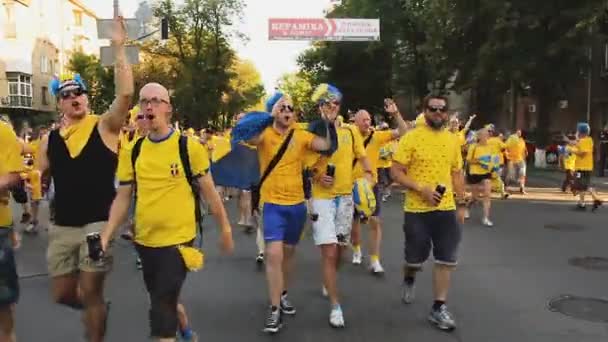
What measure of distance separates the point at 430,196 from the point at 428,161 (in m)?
0.31

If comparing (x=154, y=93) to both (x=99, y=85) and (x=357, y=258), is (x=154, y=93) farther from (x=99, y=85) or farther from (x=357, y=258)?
(x=99, y=85)

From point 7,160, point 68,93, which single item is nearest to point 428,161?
point 68,93

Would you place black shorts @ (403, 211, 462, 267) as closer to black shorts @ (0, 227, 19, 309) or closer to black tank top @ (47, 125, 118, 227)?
black tank top @ (47, 125, 118, 227)

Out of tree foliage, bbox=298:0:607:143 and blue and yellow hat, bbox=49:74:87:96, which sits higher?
tree foliage, bbox=298:0:607:143

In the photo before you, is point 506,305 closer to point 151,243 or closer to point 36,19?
point 151,243

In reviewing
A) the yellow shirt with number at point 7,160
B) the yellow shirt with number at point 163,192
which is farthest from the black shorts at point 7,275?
the yellow shirt with number at point 163,192

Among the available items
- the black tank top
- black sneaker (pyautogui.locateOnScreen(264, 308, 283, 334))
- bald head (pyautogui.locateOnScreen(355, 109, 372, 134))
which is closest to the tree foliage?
bald head (pyautogui.locateOnScreen(355, 109, 372, 134))

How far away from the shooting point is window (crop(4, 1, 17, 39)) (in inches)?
1825

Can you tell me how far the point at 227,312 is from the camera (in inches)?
224

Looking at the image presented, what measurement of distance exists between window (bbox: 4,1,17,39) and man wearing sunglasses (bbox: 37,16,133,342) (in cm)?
4759

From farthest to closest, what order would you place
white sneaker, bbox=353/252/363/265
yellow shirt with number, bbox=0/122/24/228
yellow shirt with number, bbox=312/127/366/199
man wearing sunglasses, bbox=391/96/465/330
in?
white sneaker, bbox=353/252/363/265 < yellow shirt with number, bbox=312/127/366/199 < man wearing sunglasses, bbox=391/96/465/330 < yellow shirt with number, bbox=0/122/24/228

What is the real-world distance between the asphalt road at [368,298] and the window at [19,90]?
43.3 metres

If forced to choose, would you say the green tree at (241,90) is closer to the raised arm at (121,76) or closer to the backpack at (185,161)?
the raised arm at (121,76)

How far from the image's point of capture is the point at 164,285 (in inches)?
151
